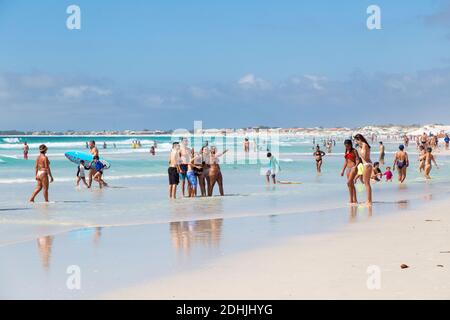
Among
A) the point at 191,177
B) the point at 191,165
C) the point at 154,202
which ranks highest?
the point at 191,165

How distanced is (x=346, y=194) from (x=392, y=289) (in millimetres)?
12387

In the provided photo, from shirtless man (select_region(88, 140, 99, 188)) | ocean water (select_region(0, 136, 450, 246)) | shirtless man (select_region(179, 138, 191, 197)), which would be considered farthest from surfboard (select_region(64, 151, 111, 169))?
shirtless man (select_region(179, 138, 191, 197))

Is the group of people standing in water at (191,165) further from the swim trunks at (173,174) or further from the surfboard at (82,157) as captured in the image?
the surfboard at (82,157)

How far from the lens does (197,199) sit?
57.5 feet

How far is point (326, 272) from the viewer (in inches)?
302

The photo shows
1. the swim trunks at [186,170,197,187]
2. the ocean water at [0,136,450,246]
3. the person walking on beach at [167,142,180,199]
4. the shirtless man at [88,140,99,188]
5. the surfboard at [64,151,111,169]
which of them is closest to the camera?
the ocean water at [0,136,450,246]

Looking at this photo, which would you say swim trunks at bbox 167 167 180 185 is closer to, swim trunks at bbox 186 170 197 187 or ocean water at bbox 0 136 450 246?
swim trunks at bbox 186 170 197 187

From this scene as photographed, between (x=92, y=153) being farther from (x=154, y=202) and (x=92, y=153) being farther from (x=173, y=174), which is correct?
(x=154, y=202)

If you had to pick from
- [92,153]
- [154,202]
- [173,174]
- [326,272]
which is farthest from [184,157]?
[326,272]

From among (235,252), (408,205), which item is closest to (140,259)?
(235,252)

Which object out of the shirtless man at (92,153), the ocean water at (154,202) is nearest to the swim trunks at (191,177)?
the ocean water at (154,202)

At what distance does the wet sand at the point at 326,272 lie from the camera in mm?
6727

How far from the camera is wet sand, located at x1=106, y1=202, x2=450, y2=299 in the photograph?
6.73 metres
